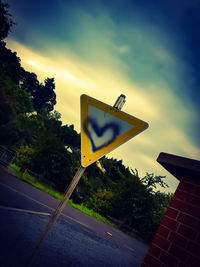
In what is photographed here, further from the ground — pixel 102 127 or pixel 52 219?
pixel 102 127

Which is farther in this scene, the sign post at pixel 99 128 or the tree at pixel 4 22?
the tree at pixel 4 22

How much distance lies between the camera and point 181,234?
2.12m

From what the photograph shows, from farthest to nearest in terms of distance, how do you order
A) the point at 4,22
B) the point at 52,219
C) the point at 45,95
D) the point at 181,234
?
the point at 45,95 < the point at 4,22 < the point at 181,234 < the point at 52,219

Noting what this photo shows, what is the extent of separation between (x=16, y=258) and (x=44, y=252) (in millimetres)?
1021

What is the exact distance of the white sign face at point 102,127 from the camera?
76.6 inches

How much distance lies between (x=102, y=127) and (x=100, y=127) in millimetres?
21

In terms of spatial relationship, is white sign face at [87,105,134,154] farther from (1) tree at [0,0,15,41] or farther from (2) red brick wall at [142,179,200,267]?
(1) tree at [0,0,15,41]

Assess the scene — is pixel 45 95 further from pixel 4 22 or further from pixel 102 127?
pixel 102 127

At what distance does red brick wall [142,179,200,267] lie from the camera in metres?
2.01

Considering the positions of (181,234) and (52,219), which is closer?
(52,219)

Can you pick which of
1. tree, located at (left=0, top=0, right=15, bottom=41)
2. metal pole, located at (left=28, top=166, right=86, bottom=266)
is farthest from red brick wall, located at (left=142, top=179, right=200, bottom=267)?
tree, located at (left=0, top=0, right=15, bottom=41)

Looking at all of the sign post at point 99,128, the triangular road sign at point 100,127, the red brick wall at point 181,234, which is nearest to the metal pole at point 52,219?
the sign post at point 99,128

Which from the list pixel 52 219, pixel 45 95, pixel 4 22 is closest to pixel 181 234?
pixel 52 219

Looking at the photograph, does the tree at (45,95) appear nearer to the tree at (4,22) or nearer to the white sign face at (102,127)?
the tree at (4,22)
